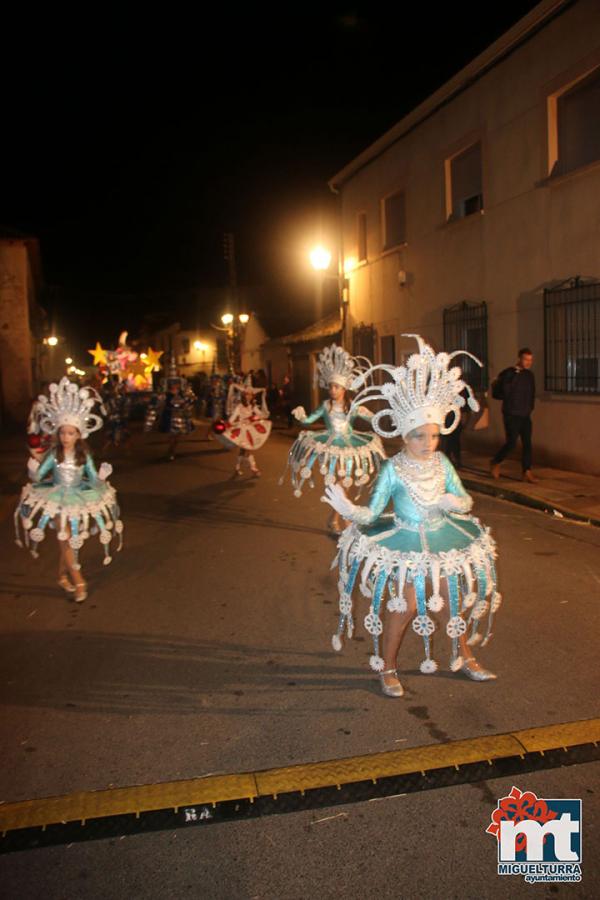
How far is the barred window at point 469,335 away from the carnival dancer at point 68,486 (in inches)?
397

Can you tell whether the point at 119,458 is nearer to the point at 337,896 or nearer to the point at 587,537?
the point at 587,537

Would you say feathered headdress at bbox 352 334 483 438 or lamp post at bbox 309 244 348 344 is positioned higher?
lamp post at bbox 309 244 348 344

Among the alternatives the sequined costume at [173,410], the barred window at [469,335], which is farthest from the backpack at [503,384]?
the sequined costume at [173,410]

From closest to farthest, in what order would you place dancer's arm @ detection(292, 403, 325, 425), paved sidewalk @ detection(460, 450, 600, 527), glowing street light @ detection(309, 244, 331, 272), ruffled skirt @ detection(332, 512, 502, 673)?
ruffled skirt @ detection(332, 512, 502, 673) → dancer's arm @ detection(292, 403, 325, 425) → paved sidewalk @ detection(460, 450, 600, 527) → glowing street light @ detection(309, 244, 331, 272)

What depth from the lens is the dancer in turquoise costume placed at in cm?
426

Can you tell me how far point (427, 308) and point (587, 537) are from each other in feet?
33.4

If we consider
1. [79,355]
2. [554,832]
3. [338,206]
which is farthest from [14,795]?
[79,355]

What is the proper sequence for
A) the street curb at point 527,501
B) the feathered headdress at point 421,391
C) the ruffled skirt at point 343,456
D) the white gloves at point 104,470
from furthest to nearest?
the street curb at point 527,501 < the ruffled skirt at point 343,456 < the white gloves at point 104,470 < the feathered headdress at point 421,391

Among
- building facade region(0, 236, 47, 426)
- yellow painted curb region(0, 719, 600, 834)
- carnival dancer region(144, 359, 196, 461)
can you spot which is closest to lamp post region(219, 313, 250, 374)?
building facade region(0, 236, 47, 426)

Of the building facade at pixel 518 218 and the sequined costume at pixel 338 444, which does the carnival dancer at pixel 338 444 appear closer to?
the sequined costume at pixel 338 444

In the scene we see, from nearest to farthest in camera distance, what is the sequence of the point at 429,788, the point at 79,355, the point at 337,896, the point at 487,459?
the point at 337,896 → the point at 429,788 → the point at 487,459 → the point at 79,355

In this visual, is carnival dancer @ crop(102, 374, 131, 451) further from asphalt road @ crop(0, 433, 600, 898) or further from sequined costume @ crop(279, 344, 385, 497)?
sequined costume @ crop(279, 344, 385, 497)

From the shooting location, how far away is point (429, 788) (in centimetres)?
350

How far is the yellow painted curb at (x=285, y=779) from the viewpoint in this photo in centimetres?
340
